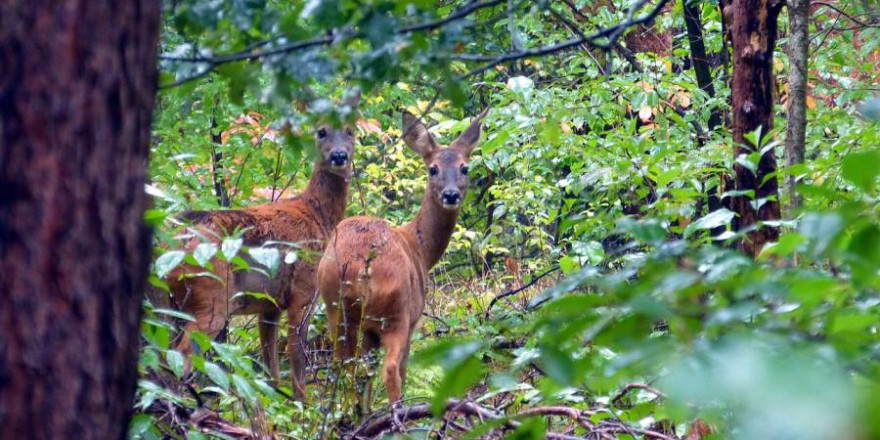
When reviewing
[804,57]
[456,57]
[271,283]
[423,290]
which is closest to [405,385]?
[423,290]

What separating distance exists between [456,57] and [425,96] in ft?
23.2

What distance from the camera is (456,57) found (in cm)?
215

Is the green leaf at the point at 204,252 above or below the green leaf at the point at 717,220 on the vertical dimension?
below

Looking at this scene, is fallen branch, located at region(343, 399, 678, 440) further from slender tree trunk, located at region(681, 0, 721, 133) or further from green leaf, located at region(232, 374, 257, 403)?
slender tree trunk, located at region(681, 0, 721, 133)

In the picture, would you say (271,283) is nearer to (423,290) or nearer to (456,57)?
(423,290)

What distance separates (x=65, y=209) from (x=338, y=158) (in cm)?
741

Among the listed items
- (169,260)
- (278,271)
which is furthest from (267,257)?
(278,271)

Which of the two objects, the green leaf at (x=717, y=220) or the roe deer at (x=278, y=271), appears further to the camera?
the roe deer at (x=278, y=271)

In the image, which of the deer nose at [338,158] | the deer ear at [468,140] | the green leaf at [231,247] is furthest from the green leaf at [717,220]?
the deer nose at [338,158]

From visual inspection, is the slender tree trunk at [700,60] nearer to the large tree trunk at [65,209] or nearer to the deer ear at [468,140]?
the deer ear at [468,140]

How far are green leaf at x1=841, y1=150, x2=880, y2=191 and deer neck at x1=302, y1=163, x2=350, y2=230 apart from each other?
7598 millimetres

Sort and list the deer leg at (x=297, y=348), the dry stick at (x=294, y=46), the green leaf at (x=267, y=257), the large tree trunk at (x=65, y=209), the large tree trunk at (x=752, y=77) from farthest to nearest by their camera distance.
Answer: the deer leg at (x=297, y=348), the large tree trunk at (x=752, y=77), the green leaf at (x=267, y=257), the dry stick at (x=294, y=46), the large tree trunk at (x=65, y=209)

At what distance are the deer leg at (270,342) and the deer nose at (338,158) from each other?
1477 mm

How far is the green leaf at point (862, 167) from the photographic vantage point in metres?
1.33
